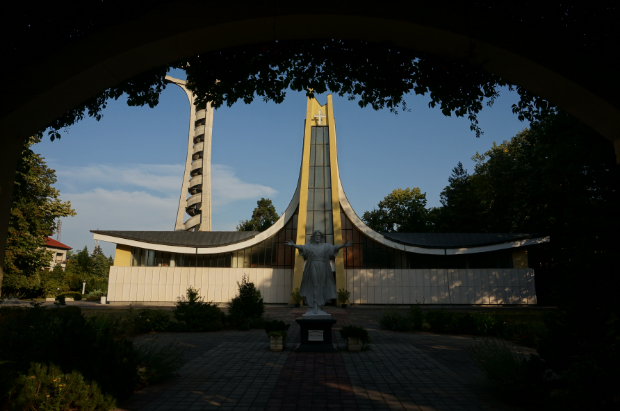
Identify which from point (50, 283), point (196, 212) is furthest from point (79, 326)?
point (196, 212)

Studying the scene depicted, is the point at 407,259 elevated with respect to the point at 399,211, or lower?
lower

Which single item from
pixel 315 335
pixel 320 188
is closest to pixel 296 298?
pixel 320 188

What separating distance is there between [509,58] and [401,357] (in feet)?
23.7

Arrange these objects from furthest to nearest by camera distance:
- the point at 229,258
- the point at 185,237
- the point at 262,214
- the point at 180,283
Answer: the point at 262,214 < the point at 185,237 < the point at 229,258 < the point at 180,283

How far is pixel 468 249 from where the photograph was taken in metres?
27.2

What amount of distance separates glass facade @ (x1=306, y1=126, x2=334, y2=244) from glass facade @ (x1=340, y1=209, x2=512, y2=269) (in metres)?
2.15

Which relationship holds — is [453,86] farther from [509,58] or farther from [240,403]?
[240,403]

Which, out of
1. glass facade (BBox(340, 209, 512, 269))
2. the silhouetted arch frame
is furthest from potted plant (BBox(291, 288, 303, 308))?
the silhouetted arch frame

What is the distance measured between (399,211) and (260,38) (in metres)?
47.9

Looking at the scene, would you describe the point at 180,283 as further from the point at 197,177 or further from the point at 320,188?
the point at 197,177

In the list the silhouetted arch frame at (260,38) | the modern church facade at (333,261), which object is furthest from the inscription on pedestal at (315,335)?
the modern church facade at (333,261)

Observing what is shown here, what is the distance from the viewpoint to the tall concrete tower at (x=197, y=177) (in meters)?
42.2

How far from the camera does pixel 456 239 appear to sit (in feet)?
98.6

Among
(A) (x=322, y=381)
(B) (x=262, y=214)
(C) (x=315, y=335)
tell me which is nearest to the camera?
(A) (x=322, y=381)
